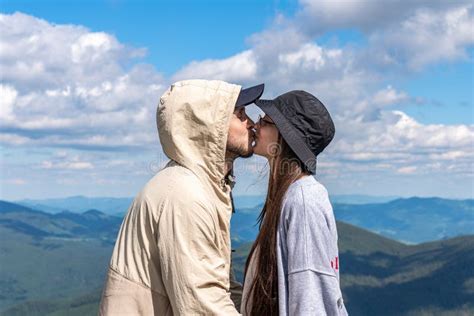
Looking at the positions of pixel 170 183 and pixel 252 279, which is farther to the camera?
pixel 252 279

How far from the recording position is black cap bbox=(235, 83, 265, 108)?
6.22m

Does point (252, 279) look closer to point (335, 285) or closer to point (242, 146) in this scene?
point (335, 285)

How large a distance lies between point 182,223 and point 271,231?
105 centimetres

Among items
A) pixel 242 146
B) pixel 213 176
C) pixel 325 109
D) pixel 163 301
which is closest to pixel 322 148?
pixel 325 109

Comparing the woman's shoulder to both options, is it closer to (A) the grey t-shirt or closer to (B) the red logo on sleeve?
(A) the grey t-shirt

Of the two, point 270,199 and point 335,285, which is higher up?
point 270,199

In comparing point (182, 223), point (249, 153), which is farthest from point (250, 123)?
point (182, 223)

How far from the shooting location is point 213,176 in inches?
239

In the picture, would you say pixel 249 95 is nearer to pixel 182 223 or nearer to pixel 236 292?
pixel 182 223

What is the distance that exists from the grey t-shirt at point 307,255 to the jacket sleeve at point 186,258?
762mm

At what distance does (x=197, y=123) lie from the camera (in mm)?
5836

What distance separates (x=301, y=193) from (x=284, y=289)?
37.0 inches

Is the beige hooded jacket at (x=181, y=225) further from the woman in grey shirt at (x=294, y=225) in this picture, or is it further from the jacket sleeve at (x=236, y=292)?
the jacket sleeve at (x=236, y=292)

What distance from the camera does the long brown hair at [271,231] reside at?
6.20 m
